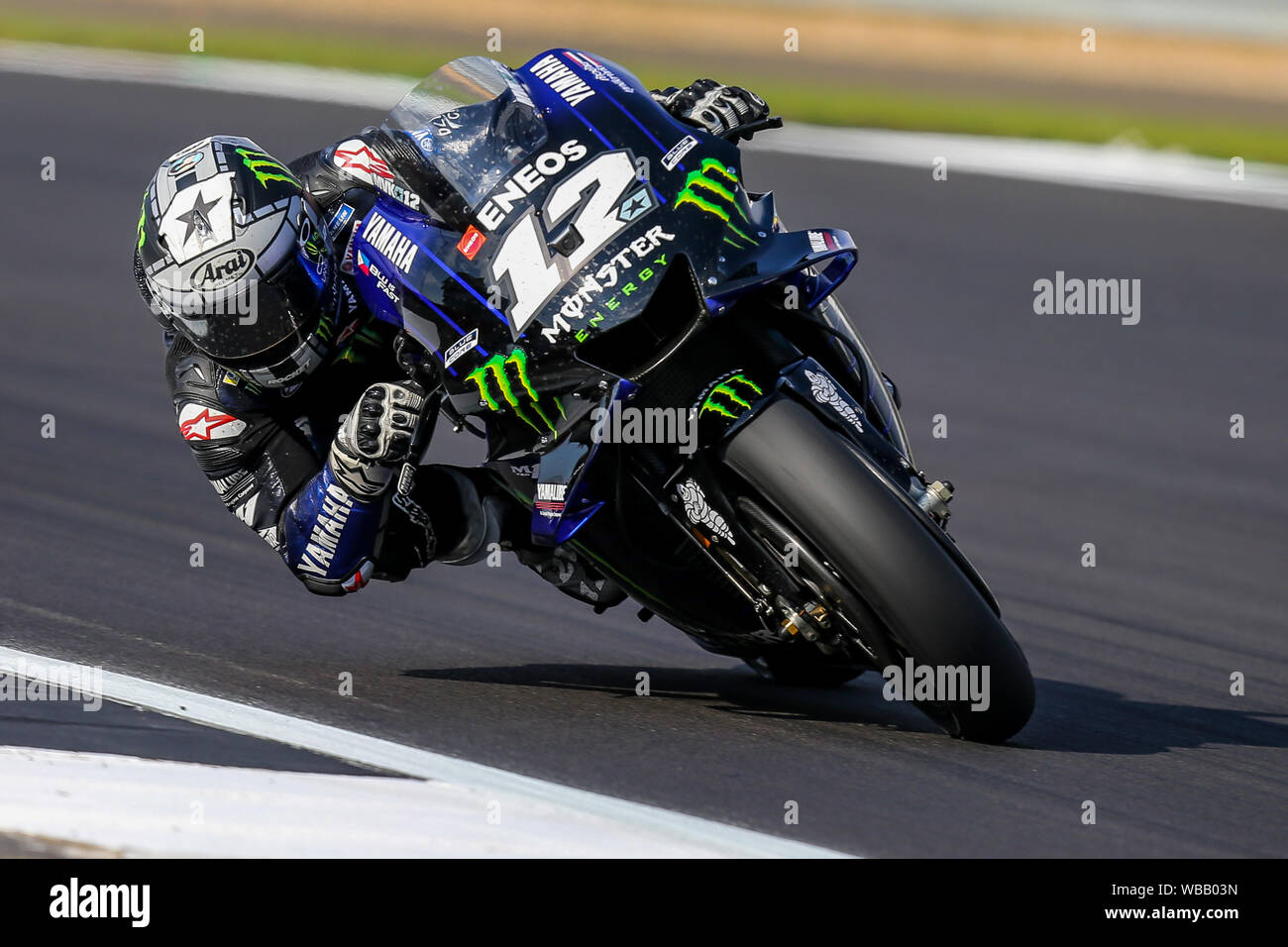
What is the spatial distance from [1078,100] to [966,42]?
1.45m

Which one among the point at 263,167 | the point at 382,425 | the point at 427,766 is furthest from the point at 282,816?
the point at 263,167

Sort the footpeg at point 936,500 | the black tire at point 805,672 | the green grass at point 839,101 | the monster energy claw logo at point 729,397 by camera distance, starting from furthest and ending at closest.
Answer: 1. the green grass at point 839,101
2. the black tire at point 805,672
3. the footpeg at point 936,500
4. the monster energy claw logo at point 729,397

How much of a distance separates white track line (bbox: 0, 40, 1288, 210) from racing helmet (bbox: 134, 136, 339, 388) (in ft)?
25.2

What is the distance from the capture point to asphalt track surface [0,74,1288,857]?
4141mm

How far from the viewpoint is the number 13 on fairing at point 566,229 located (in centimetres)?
390

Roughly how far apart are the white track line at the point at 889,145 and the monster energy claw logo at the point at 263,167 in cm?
760

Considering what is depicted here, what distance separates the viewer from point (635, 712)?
473 cm

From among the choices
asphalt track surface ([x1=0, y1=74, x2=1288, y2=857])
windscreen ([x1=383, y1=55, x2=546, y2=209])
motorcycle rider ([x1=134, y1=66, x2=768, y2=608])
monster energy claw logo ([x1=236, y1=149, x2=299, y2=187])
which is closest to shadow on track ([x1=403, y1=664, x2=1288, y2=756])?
asphalt track surface ([x1=0, y1=74, x2=1288, y2=857])

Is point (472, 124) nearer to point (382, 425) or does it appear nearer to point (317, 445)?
point (382, 425)

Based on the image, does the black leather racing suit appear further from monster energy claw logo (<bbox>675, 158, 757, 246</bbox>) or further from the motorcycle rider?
monster energy claw logo (<bbox>675, 158, 757, 246</bbox>)

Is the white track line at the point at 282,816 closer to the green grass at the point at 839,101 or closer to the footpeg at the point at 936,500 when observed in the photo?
the footpeg at the point at 936,500

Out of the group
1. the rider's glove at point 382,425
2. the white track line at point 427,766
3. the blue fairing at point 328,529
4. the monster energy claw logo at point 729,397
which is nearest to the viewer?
the white track line at point 427,766

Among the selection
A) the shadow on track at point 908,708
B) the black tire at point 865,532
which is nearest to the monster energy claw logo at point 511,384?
the black tire at point 865,532
